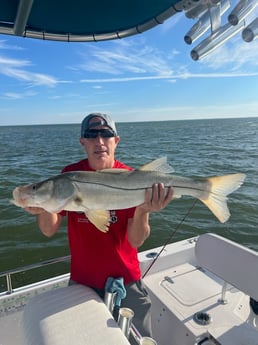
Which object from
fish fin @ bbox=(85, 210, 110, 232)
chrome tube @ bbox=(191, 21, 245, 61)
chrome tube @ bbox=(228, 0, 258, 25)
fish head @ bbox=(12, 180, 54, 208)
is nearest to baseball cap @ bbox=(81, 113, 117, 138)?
fish head @ bbox=(12, 180, 54, 208)

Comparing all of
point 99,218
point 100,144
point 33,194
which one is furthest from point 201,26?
point 33,194

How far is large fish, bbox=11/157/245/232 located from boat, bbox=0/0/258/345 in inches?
32.1

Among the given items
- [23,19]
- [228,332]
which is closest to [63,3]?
[23,19]

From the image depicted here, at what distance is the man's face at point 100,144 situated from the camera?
3.05 meters

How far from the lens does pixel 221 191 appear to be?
287 cm

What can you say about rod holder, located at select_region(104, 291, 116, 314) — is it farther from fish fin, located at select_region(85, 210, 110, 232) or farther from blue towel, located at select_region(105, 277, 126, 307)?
fish fin, located at select_region(85, 210, 110, 232)

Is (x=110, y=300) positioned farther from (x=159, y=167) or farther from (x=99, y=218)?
(x=159, y=167)

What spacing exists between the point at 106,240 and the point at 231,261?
4.98 ft

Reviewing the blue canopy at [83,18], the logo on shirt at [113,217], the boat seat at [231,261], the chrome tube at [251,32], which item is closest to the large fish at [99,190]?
the logo on shirt at [113,217]

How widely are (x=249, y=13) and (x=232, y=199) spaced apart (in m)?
12.0

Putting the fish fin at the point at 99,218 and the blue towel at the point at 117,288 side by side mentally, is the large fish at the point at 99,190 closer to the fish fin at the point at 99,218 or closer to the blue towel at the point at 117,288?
the fish fin at the point at 99,218

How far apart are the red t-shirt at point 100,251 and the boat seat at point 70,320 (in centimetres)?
20

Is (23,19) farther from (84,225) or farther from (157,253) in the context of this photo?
(157,253)

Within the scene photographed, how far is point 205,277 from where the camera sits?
468 cm
